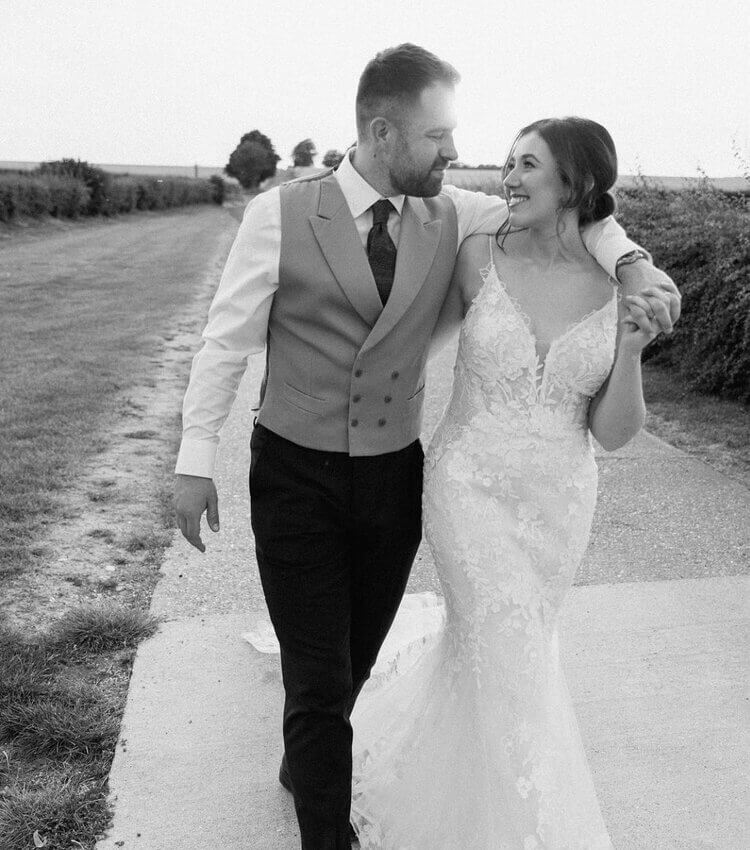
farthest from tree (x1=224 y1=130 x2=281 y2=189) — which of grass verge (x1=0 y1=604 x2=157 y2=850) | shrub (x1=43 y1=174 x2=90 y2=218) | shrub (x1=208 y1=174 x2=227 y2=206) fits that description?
grass verge (x1=0 y1=604 x2=157 y2=850)

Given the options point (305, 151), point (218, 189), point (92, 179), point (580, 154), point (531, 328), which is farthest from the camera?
point (218, 189)

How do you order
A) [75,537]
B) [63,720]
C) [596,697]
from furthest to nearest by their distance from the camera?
1. [75,537]
2. [596,697]
3. [63,720]

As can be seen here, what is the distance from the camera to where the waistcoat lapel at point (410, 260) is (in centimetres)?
234

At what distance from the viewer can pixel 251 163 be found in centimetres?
8500

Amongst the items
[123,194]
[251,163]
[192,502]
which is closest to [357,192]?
[192,502]

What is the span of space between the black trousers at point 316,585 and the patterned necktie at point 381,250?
463 mm

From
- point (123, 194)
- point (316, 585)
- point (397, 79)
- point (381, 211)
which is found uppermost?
point (397, 79)

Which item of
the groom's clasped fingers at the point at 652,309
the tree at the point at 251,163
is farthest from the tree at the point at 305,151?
the tree at the point at 251,163

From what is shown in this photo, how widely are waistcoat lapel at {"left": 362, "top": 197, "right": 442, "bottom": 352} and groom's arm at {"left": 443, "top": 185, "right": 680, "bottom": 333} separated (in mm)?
238

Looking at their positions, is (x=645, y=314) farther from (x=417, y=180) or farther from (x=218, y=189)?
(x=218, y=189)

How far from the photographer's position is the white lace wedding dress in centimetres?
249

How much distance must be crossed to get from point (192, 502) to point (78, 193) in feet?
120

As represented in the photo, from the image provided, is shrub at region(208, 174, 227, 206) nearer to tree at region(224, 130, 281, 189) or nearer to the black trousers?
tree at region(224, 130, 281, 189)

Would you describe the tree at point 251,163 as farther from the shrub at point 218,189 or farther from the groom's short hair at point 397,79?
the groom's short hair at point 397,79
